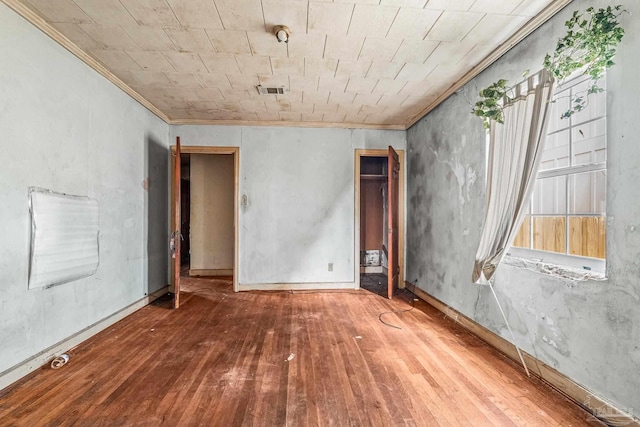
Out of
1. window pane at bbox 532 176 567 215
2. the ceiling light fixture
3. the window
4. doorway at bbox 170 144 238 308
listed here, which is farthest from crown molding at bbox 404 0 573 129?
doorway at bbox 170 144 238 308

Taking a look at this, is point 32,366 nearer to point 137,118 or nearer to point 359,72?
point 137,118

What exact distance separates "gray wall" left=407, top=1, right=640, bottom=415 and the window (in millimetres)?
182

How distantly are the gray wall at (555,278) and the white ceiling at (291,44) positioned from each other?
316mm

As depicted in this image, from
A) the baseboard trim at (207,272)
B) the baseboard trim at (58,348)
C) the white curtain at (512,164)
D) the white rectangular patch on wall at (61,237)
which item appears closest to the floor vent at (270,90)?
the white rectangular patch on wall at (61,237)

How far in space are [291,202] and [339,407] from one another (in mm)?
3219

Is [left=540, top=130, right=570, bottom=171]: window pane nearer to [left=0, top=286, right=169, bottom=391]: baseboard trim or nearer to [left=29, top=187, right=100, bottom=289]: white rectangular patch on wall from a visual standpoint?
[left=29, top=187, right=100, bottom=289]: white rectangular patch on wall

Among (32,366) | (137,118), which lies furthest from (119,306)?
(137,118)

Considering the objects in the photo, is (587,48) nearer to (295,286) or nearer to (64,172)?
(64,172)

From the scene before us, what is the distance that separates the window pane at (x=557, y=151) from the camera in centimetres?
211

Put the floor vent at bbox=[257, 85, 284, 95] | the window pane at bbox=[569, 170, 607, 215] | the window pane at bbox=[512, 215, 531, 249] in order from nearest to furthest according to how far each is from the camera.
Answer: the window pane at bbox=[569, 170, 607, 215] → the window pane at bbox=[512, 215, 531, 249] → the floor vent at bbox=[257, 85, 284, 95]

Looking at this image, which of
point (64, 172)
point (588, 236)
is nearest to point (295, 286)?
point (64, 172)

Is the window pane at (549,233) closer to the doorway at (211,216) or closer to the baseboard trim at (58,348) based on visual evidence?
the baseboard trim at (58,348)

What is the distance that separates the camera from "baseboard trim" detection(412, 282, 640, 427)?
161 centimetres

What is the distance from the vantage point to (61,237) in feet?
8.00
